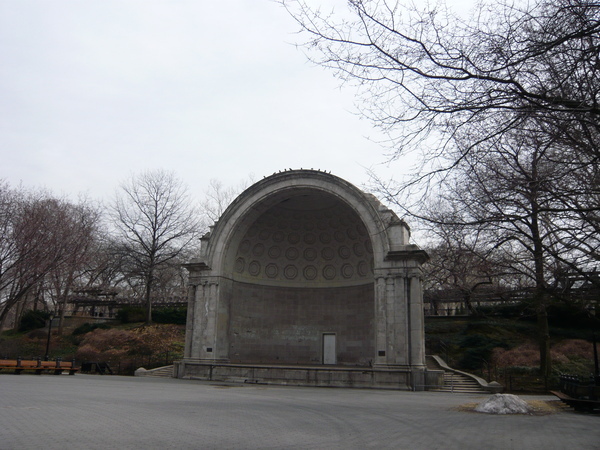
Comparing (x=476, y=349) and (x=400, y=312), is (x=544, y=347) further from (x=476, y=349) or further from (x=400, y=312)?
(x=400, y=312)

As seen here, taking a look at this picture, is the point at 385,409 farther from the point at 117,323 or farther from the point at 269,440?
the point at 117,323

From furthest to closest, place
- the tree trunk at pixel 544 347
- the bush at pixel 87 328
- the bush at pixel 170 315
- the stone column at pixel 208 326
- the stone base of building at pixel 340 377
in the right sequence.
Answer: the bush at pixel 170 315 < the bush at pixel 87 328 < the stone column at pixel 208 326 < the tree trunk at pixel 544 347 < the stone base of building at pixel 340 377

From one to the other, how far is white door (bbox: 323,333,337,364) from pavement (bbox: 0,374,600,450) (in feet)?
41.8

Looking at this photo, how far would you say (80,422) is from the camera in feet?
29.5

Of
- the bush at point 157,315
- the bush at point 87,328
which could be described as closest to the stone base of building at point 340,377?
the bush at point 157,315

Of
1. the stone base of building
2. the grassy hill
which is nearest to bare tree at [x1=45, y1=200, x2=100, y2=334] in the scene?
the stone base of building

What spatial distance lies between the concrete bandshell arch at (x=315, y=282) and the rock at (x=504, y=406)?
7640mm

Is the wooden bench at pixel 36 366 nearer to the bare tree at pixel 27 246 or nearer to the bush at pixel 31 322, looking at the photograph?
the bare tree at pixel 27 246

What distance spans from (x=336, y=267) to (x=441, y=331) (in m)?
9.73

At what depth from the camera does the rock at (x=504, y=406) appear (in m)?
12.0

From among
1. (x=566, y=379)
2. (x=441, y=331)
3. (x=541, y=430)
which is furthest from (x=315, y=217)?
(x=541, y=430)

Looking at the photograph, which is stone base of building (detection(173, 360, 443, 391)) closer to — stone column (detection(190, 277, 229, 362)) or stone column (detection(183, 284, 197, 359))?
stone column (detection(190, 277, 229, 362))

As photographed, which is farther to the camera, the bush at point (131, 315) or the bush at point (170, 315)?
the bush at point (131, 315)

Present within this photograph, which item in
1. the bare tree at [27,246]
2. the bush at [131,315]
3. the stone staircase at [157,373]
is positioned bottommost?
the stone staircase at [157,373]
